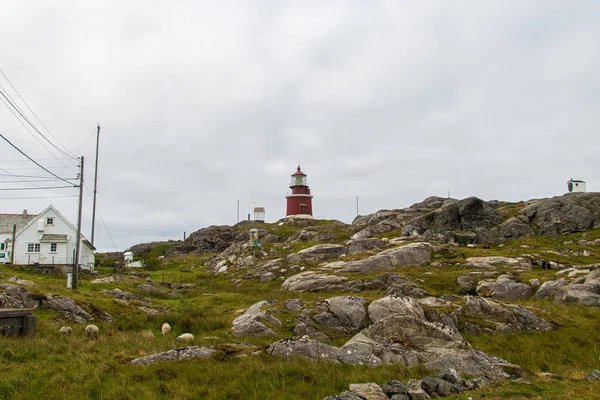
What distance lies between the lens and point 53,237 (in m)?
62.2

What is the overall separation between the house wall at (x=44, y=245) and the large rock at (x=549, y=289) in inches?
2412

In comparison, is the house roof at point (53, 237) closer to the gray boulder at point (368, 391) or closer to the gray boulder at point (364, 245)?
the gray boulder at point (364, 245)

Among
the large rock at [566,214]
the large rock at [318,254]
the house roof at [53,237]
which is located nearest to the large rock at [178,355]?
the large rock at [318,254]

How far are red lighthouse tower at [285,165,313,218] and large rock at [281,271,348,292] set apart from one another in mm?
74921

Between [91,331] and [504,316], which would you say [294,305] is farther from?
[504,316]

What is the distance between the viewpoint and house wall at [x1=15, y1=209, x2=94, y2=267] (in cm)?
6116

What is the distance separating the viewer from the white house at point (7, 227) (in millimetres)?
66000

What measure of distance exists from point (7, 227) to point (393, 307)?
227ft

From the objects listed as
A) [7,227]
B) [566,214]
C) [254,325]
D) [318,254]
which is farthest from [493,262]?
[7,227]

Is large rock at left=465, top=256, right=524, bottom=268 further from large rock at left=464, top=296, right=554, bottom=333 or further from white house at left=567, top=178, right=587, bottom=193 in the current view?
white house at left=567, top=178, right=587, bottom=193

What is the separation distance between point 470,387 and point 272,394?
18.6 feet

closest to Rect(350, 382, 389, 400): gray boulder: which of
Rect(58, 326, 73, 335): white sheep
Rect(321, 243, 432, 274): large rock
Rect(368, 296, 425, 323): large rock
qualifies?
Rect(368, 296, 425, 323): large rock

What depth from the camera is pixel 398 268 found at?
5219cm

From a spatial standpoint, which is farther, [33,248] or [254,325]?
[33,248]
